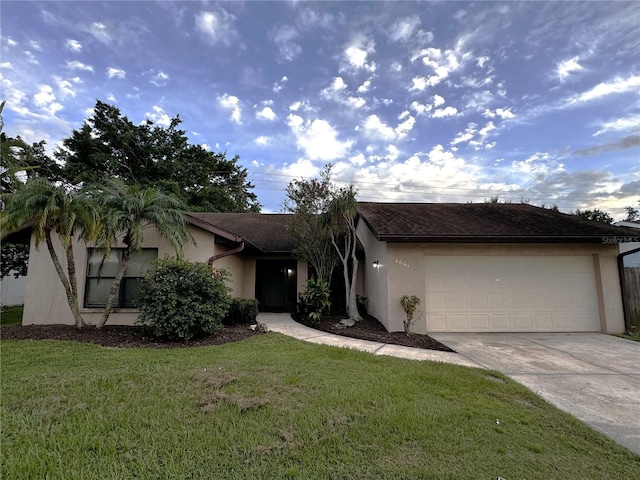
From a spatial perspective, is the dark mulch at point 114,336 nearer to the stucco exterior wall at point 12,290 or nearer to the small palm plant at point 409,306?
the small palm plant at point 409,306

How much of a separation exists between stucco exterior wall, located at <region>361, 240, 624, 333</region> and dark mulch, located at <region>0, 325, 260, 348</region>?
12.5 feet

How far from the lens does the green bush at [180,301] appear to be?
261 inches

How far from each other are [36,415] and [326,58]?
12346mm

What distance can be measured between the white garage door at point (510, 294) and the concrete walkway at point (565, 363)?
40 cm

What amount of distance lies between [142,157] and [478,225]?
23.0 meters

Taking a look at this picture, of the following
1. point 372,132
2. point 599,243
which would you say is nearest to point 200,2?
point 372,132

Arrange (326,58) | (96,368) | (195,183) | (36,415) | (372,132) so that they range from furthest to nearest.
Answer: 1. (195,183)
2. (372,132)
3. (326,58)
4. (96,368)
5. (36,415)

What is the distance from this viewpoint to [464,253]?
28.7ft

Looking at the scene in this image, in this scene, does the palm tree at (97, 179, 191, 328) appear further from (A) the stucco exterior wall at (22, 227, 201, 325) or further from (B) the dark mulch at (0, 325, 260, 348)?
(A) the stucco exterior wall at (22, 227, 201, 325)

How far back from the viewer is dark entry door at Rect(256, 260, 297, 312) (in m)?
12.5

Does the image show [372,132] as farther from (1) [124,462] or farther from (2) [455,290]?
(1) [124,462]

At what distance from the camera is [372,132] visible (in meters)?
13.6

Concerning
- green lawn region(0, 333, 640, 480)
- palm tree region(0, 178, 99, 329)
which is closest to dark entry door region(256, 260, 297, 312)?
palm tree region(0, 178, 99, 329)

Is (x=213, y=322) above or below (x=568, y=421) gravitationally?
above
